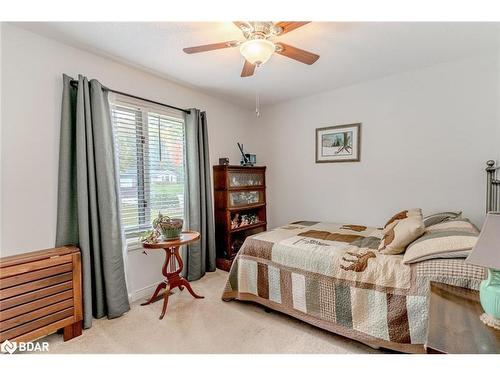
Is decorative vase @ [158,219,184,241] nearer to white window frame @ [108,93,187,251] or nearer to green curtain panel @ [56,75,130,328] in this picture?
green curtain panel @ [56,75,130,328]

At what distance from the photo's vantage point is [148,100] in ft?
8.70

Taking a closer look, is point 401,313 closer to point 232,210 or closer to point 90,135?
point 232,210

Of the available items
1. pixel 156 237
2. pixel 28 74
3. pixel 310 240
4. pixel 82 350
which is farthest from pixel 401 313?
pixel 28 74

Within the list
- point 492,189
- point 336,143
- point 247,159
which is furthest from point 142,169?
point 492,189

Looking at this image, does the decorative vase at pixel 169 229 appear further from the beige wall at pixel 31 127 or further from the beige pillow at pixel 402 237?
the beige pillow at pixel 402 237

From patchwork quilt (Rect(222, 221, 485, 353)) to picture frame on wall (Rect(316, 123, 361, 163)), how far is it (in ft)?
3.52

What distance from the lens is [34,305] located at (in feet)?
5.57

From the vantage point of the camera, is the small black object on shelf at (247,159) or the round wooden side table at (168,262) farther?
the small black object on shelf at (247,159)

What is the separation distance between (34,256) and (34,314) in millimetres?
395

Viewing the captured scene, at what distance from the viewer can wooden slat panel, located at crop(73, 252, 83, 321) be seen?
74.4 inches

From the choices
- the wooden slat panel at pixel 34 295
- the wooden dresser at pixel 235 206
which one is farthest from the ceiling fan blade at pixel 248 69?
the wooden slat panel at pixel 34 295

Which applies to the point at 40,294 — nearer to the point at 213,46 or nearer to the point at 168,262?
the point at 168,262

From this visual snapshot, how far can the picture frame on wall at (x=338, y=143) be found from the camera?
3.10 metres

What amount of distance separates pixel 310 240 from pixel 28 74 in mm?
2680
